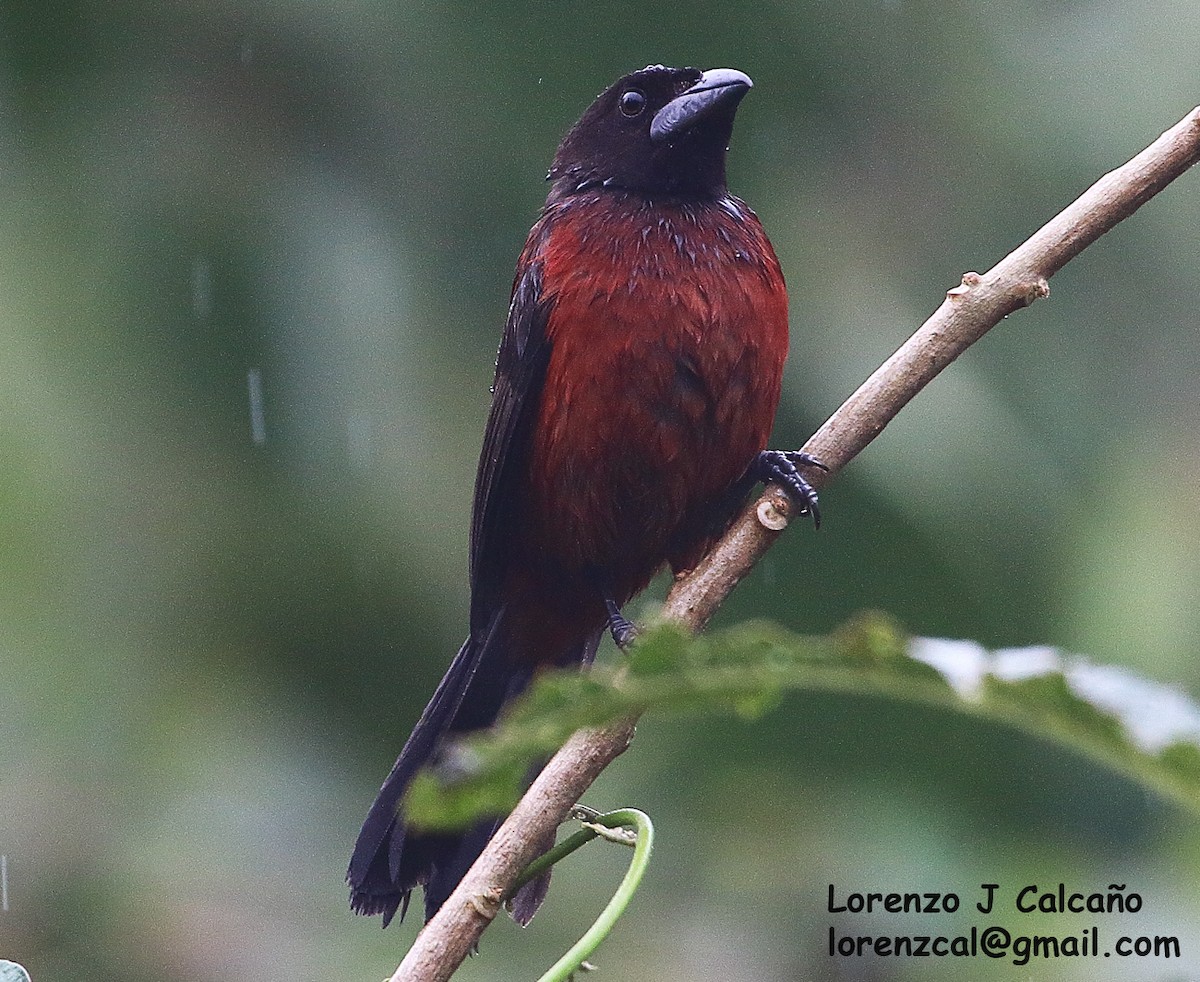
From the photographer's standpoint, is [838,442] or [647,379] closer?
[838,442]

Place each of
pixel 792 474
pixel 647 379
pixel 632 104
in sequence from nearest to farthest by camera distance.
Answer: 1. pixel 792 474
2. pixel 647 379
3. pixel 632 104

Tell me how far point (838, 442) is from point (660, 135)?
113 cm

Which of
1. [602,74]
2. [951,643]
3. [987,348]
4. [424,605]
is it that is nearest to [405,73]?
[602,74]

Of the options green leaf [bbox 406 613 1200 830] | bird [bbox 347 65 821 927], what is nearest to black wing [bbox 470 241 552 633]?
bird [bbox 347 65 821 927]

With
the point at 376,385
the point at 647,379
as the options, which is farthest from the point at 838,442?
the point at 376,385

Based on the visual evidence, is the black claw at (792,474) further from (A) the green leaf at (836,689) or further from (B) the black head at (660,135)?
(A) the green leaf at (836,689)

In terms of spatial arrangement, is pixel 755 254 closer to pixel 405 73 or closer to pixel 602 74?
pixel 602 74

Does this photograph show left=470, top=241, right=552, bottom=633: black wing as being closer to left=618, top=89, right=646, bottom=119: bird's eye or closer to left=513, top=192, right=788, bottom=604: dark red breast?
left=513, top=192, right=788, bottom=604: dark red breast

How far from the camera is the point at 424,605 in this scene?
413 cm

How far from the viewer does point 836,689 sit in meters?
0.65

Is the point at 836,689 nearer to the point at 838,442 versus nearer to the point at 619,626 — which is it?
the point at 838,442

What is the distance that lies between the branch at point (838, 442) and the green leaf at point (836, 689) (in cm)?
79

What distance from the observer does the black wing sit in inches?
109

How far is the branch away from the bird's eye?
115 cm
